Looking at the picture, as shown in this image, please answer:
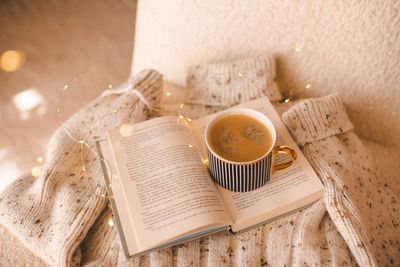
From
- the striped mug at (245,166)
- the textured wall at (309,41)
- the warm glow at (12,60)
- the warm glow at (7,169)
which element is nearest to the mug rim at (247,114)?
the striped mug at (245,166)

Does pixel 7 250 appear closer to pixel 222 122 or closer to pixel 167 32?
pixel 222 122

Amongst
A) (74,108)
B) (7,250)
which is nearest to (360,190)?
(7,250)

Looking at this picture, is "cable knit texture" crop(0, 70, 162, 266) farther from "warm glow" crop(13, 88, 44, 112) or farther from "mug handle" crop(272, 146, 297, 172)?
"warm glow" crop(13, 88, 44, 112)

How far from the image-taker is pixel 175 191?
21.4 inches

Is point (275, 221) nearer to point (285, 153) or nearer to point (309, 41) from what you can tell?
point (285, 153)

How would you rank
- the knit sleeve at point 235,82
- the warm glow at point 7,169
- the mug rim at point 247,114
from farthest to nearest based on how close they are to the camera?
the warm glow at point 7,169, the knit sleeve at point 235,82, the mug rim at point 247,114

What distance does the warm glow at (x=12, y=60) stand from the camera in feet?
4.43

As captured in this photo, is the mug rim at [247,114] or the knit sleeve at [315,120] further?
the knit sleeve at [315,120]

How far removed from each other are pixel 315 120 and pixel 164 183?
1.15 ft

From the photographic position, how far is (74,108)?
1.22 meters

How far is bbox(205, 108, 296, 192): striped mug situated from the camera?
1.70ft

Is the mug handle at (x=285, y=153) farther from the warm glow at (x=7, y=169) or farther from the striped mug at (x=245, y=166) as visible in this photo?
the warm glow at (x=7, y=169)

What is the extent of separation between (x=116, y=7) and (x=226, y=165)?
133 cm

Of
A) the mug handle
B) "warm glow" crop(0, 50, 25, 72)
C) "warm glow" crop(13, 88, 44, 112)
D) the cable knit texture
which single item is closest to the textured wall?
the cable knit texture
